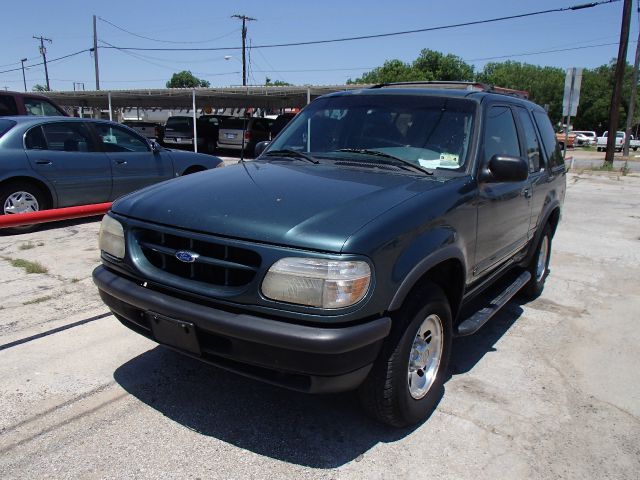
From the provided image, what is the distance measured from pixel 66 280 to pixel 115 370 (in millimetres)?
2111

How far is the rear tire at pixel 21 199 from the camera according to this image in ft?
22.4

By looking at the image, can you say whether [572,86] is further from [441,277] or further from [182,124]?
[182,124]

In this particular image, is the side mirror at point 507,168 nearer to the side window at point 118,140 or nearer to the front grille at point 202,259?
the front grille at point 202,259

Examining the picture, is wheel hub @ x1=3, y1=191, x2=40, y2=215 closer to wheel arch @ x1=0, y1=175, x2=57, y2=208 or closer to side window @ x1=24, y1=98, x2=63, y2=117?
wheel arch @ x1=0, y1=175, x2=57, y2=208

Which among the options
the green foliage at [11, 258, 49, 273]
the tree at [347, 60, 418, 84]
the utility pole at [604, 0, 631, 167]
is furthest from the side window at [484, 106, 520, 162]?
the tree at [347, 60, 418, 84]

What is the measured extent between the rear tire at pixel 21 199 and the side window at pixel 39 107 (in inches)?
135

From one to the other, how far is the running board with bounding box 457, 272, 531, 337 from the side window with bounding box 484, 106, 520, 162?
105 cm

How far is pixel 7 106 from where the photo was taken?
31.7 feet

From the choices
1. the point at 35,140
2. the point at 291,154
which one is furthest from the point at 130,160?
the point at 291,154

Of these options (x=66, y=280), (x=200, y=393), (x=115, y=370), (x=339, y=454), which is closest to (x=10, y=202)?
(x=66, y=280)

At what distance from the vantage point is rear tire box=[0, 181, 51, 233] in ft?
22.4

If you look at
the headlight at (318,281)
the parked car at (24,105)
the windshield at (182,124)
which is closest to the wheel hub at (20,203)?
the parked car at (24,105)

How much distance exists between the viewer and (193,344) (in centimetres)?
256

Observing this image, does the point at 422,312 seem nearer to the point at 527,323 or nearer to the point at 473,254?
the point at 473,254
